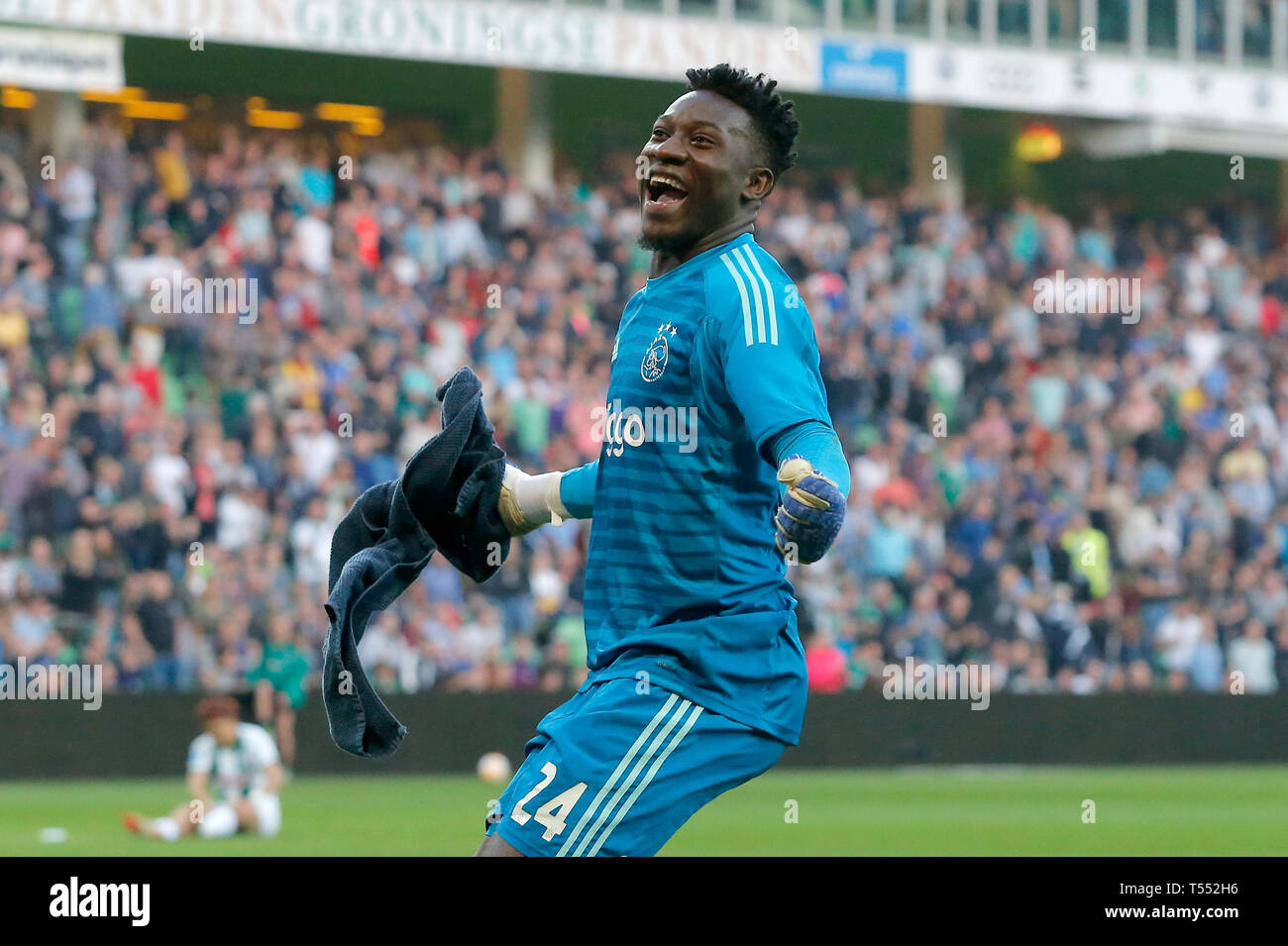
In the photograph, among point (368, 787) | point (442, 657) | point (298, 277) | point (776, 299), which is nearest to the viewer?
point (776, 299)

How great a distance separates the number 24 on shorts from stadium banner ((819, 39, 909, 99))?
22.7 metres

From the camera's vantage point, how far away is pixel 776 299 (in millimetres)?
4922

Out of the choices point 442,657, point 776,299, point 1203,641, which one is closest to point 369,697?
point 776,299

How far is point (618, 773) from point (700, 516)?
2.02 ft

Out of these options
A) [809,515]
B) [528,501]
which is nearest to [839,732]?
[528,501]

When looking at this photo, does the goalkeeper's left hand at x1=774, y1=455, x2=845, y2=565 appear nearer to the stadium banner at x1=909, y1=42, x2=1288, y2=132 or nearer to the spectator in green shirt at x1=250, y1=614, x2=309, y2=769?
the spectator in green shirt at x1=250, y1=614, x2=309, y2=769

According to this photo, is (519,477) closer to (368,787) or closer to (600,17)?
(368,787)

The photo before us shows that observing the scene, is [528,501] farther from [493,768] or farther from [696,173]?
[493,768]

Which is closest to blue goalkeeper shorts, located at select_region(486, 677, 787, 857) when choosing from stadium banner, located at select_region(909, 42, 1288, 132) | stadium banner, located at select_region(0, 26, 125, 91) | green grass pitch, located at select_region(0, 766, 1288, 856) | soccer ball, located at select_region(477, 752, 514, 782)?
green grass pitch, located at select_region(0, 766, 1288, 856)

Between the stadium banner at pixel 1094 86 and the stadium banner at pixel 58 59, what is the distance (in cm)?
1033

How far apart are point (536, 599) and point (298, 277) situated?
12.7ft

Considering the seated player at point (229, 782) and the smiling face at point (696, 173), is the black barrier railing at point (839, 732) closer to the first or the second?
the seated player at point (229, 782)

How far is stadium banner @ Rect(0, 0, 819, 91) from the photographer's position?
75.7ft

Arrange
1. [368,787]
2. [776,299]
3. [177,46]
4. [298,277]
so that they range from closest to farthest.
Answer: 1. [776,299]
2. [368,787]
3. [298,277]
4. [177,46]
